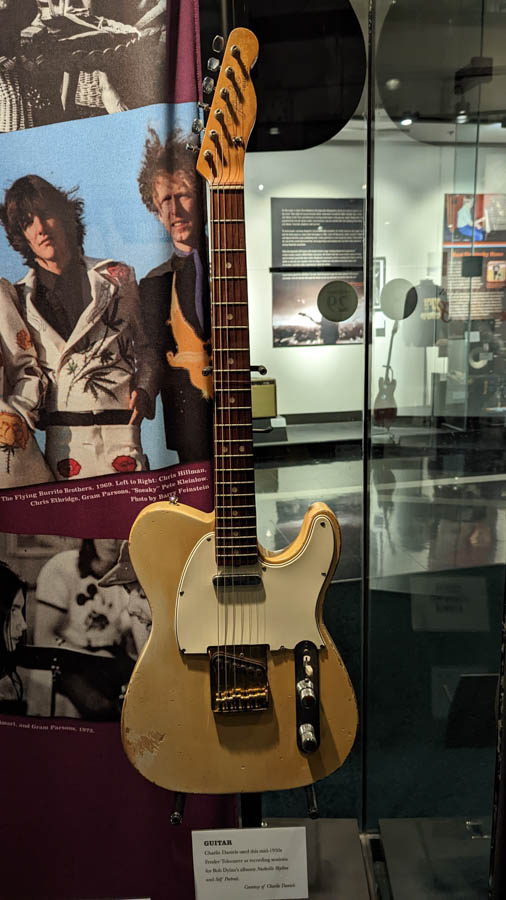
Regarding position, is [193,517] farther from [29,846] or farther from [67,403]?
[29,846]

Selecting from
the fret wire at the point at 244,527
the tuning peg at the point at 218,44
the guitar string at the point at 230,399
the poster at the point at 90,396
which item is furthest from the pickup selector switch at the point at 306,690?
the tuning peg at the point at 218,44

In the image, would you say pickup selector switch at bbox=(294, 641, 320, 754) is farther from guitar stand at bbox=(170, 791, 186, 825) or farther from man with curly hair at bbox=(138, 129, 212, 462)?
man with curly hair at bbox=(138, 129, 212, 462)

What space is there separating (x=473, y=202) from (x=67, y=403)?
36.5 inches

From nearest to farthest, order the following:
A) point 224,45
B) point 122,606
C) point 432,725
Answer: point 224,45 → point 122,606 → point 432,725

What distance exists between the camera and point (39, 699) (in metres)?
1.49

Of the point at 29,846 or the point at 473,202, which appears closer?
the point at 473,202

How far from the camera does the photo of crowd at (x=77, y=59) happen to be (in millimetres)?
1273

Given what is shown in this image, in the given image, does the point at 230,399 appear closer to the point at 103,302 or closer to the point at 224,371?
the point at 224,371

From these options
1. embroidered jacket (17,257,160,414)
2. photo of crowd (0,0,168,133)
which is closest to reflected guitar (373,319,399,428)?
embroidered jacket (17,257,160,414)

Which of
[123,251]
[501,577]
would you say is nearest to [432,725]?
[501,577]

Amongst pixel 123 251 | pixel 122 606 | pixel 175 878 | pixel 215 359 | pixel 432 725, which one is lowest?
pixel 175 878

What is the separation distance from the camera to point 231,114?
1029 mm

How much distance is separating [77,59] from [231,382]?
0.73m

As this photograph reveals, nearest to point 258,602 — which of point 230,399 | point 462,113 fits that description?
point 230,399
